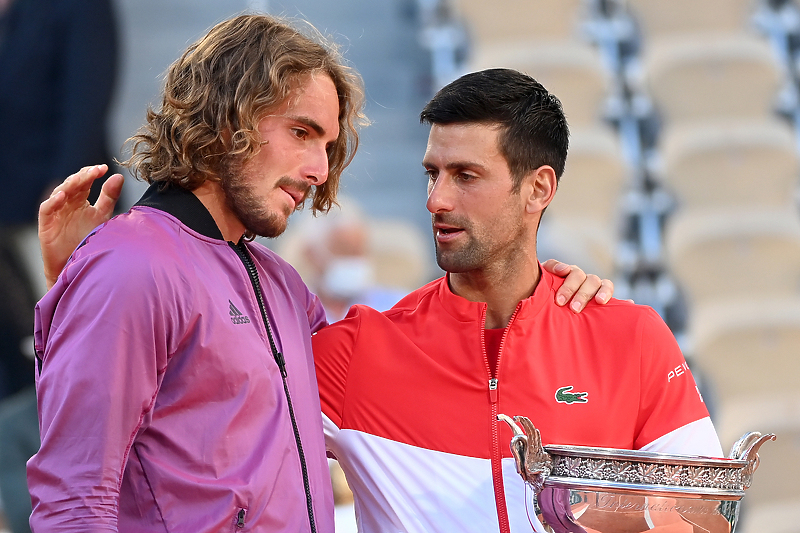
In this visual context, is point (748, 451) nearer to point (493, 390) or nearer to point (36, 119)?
point (493, 390)

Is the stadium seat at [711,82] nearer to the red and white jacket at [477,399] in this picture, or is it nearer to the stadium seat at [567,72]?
the stadium seat at [567,72]

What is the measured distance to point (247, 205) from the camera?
176 centimetres

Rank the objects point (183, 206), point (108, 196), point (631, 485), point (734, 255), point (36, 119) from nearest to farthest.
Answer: point (631, 485)
point (183, 206)
point (108, 196)
point (36, 119)
point (734, 255)

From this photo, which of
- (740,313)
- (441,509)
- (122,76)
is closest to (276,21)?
(441,509)

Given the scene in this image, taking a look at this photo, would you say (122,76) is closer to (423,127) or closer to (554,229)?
(423,127)

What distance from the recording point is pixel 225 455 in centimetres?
157

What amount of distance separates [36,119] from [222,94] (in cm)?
344

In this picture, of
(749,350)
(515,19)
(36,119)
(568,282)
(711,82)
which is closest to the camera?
(568,282)

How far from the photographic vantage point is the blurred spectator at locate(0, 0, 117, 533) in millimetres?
4578

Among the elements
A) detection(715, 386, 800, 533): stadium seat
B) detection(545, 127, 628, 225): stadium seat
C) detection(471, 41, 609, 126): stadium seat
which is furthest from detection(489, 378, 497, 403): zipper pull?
detection(471, 41, 609, 126): stadium seat

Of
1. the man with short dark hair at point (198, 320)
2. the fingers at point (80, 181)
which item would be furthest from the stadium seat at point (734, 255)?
the fingers at point (80, 181)

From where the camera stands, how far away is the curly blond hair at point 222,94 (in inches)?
69.2

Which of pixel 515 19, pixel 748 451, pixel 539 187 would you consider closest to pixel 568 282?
pixel 539 187

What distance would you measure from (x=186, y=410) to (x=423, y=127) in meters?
4.52
